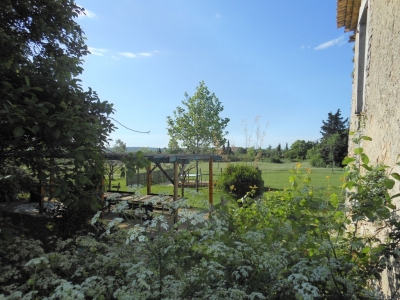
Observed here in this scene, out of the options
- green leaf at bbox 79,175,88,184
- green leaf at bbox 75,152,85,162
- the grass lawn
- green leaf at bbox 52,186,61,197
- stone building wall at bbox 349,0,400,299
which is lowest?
the grass lawn

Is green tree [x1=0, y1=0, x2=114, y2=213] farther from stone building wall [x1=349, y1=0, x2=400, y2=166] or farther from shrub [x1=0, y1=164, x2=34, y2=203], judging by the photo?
stone building wall [x1=349, y1=0, x2=400, y2=166]

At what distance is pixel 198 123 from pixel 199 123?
60mm

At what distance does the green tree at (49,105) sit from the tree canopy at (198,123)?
540 inches

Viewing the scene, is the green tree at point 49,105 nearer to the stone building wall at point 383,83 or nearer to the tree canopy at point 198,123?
the stone building wall at point 383,83

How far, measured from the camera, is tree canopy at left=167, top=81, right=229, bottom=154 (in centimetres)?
1661

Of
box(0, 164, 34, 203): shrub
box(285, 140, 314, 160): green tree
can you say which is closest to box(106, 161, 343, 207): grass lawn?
box(0, 164, 34, 203): shrub

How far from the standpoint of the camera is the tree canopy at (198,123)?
16609mm

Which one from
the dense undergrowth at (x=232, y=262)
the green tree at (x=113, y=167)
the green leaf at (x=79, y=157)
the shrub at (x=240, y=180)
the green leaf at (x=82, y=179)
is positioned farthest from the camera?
the shrub at (x=240, y=180)

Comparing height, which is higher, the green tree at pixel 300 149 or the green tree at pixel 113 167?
the green tree at pixel 300 149

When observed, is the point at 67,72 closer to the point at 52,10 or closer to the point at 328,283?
the point at 52,10

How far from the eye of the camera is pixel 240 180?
348 inches

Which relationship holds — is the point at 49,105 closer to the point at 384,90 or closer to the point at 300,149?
the point at 384,90

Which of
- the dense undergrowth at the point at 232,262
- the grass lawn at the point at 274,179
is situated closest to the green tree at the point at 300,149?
the grass lawn at the point at 274,179

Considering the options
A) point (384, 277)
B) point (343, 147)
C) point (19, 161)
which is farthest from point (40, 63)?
point (343, 147)
